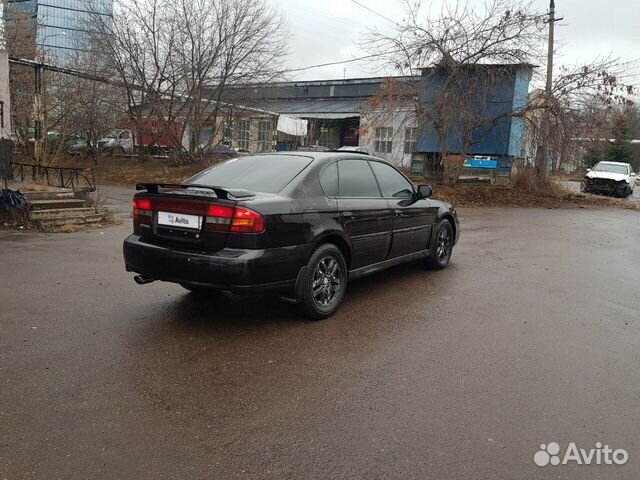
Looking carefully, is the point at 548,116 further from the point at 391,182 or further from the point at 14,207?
the point at 14,207

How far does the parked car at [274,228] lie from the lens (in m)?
4.27

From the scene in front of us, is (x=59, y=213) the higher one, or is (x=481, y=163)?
(x=481, y=163)

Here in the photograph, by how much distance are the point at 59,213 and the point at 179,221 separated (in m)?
6.86

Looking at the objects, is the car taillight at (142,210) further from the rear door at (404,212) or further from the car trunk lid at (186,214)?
the rear door at (404,212)

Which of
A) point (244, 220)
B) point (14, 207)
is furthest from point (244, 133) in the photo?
point (244, 220)

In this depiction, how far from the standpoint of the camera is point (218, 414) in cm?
313

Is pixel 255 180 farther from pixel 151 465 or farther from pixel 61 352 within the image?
pixel 151 465

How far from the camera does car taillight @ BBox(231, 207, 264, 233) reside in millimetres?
4230

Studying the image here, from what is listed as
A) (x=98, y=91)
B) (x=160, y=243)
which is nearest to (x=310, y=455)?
(x=160, y=243)

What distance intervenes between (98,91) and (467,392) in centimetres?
2515

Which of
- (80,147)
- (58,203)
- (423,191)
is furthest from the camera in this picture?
(80,147)

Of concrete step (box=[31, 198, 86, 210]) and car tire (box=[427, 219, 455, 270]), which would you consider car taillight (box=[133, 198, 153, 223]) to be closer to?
car tire (box=[427, 219, 455, 270])

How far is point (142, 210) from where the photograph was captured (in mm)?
4781

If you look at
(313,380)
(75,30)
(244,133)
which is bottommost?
(313,380)
